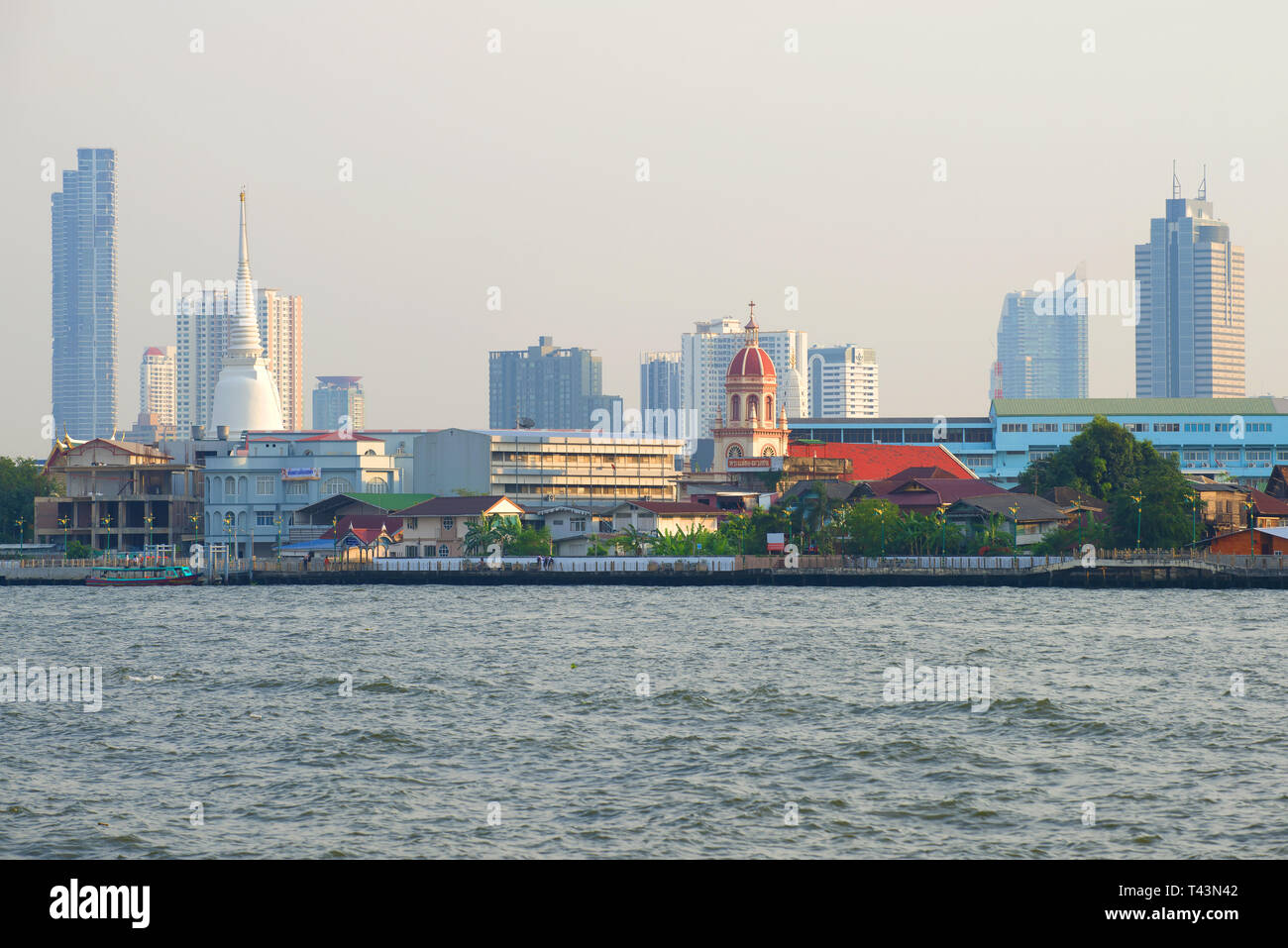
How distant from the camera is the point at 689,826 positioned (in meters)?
22.7

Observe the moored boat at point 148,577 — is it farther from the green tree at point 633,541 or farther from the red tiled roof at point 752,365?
the red tiled roof at point 752,365

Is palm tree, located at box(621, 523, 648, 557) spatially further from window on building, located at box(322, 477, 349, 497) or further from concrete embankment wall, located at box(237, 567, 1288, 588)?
window on building, located at box(322, 477, 349, 497)

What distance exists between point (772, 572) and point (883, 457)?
123ft

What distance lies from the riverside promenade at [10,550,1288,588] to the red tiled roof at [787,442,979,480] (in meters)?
30.4

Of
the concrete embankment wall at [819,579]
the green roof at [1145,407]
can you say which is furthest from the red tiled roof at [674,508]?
the green roof at [1145,407]

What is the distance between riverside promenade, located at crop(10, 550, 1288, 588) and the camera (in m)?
87.1

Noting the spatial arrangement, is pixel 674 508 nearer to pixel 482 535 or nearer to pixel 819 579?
pixel 482 535

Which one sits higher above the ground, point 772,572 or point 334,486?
point 334,486

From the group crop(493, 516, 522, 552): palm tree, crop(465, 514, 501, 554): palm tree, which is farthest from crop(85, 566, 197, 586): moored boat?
crop(493, 516, 522, 552): palm tree

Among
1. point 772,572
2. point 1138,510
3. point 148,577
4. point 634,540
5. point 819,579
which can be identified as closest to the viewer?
point 819,579

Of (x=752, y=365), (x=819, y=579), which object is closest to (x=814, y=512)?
(x=819, y=579)

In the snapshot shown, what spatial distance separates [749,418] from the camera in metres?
130
